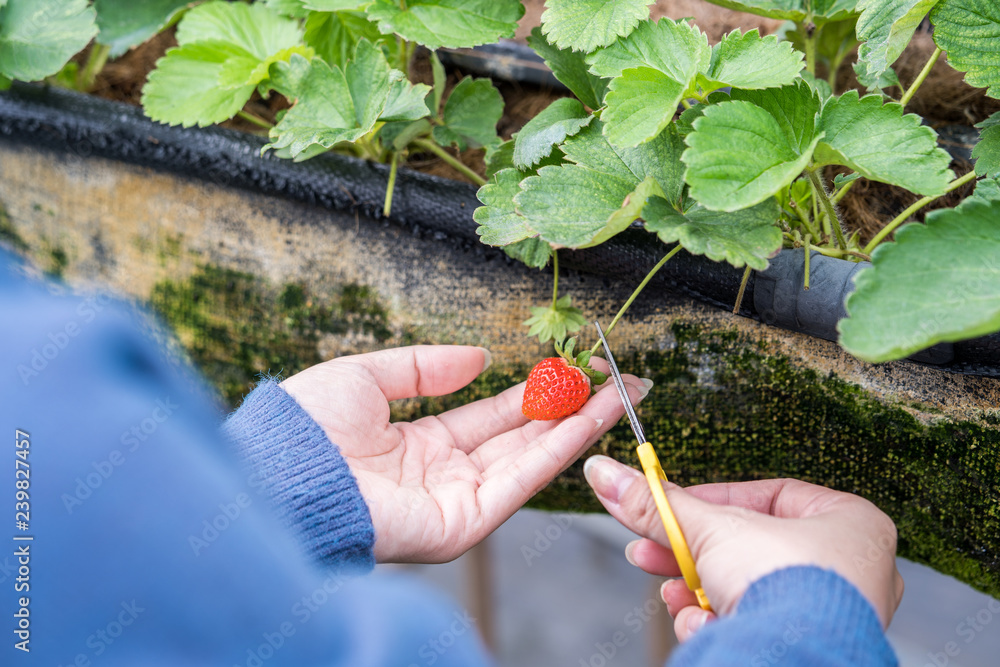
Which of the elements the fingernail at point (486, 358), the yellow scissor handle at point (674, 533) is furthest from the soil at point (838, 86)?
the yellow scissor handle at point (674, 533)

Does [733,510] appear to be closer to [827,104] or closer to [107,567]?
[827,104]

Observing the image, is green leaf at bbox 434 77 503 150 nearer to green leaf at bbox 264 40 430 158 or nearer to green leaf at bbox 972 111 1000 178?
green leaf at bbox 264 40 430 158

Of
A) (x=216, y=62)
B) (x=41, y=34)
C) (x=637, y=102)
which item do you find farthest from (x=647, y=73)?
(x=41, y=34)

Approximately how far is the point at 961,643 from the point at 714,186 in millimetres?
1274

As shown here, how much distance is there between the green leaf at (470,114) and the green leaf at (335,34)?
0.30 ft

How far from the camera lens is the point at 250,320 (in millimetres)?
785

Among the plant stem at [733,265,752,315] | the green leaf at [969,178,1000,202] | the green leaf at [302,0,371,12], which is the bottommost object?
the plant stem at [733,265,752,315]

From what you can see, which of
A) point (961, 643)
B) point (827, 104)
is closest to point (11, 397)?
point (827, 104)

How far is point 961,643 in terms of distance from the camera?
1.29m

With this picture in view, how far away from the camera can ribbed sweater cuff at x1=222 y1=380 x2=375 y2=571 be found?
0.56 m

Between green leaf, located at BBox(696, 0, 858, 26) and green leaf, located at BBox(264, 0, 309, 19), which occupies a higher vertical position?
green leaf, located at BBox(696, 0, 858, 26)

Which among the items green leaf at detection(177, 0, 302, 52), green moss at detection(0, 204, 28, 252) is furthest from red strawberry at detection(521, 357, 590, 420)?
green moss at detection(0, 204, 28, 252)

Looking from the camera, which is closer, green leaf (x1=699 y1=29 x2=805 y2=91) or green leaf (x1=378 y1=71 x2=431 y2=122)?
green leaf (x1=699 y1=29 x2=805 y2=91)

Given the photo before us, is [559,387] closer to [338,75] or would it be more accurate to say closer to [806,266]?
[806,266]
